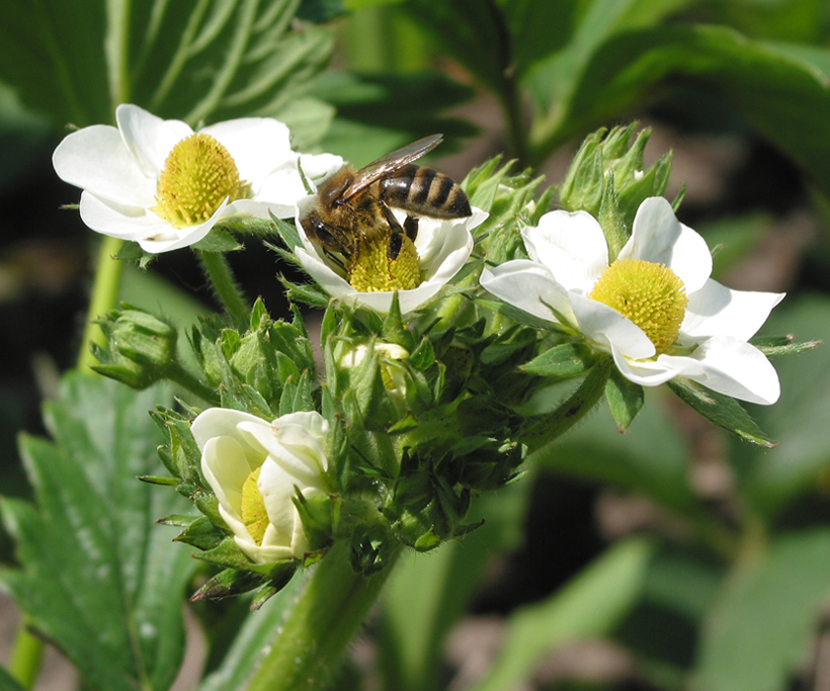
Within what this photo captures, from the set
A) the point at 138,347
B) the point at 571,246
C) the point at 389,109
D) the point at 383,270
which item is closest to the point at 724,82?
the point at 389,109

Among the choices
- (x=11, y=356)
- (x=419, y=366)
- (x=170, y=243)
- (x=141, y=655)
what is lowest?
(x=11, y=356)

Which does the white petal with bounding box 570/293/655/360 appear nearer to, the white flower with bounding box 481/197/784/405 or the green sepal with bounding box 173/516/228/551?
the white flower with bounding box 481/197/784/405

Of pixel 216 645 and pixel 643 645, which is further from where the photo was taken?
pixel 643 645

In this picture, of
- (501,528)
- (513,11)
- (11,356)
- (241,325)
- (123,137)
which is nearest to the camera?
(241,325)

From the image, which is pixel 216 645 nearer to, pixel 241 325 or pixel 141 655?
A: pixel 141 655

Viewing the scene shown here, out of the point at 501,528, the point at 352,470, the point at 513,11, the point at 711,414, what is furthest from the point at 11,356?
the point at 711,414

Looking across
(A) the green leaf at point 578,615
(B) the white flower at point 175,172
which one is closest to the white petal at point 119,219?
(B) the white flower at point 175,172

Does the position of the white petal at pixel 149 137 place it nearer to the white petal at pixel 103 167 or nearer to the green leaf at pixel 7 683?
the white petal at pixel 103 167

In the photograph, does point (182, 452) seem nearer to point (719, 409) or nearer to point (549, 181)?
point (719, 409)

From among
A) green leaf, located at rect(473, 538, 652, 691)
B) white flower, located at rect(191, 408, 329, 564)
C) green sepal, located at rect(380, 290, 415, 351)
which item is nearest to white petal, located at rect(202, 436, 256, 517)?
white flower, located at rect(191, 408, 329, 564)
